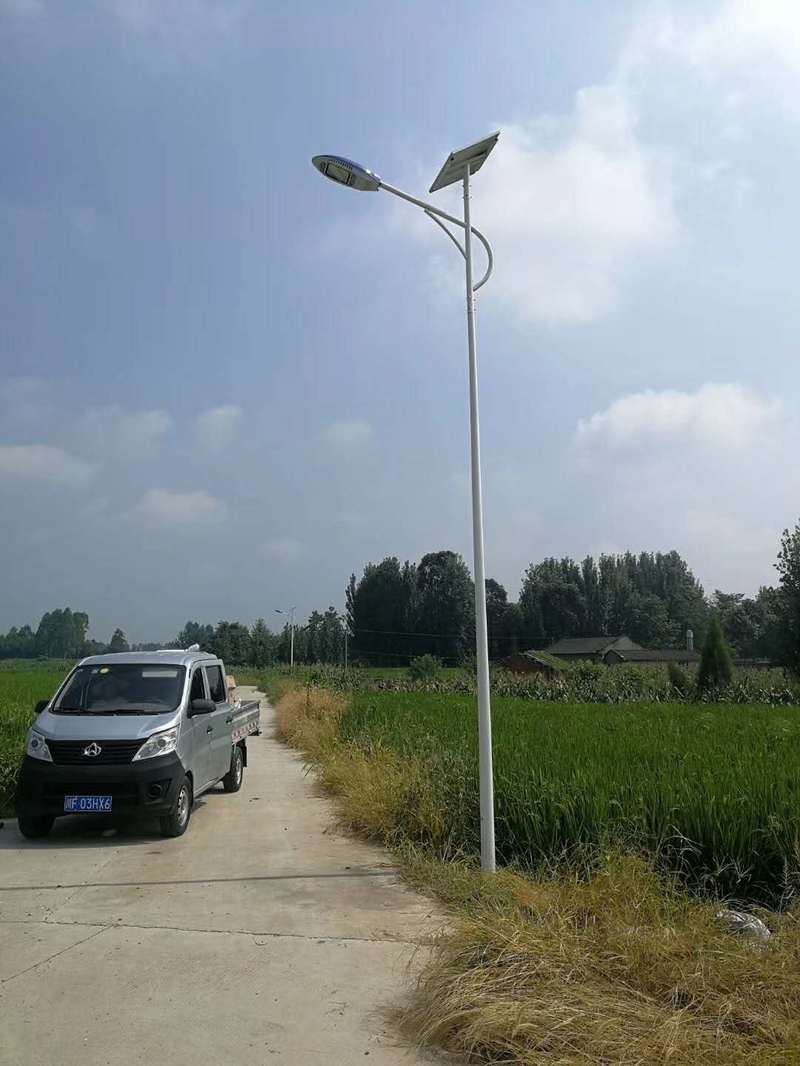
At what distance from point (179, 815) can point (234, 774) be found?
3.34 m

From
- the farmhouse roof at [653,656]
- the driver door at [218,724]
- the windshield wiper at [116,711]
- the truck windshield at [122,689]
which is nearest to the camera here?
the windshield wiper at [116,711]

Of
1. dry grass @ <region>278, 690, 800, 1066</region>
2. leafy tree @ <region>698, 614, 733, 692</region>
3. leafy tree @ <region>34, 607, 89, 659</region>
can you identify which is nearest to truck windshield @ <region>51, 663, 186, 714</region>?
dry grass @ <region>278, 690, 800, 1066</region>

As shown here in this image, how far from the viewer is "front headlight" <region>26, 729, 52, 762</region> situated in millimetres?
8773

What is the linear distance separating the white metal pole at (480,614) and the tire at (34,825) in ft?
15.3

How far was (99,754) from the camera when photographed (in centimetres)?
871

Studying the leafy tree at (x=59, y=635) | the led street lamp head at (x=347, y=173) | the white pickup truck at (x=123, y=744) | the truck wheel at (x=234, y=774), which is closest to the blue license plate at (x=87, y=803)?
the white pickup truck at (x=123, y=744)

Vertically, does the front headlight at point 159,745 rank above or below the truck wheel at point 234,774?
above

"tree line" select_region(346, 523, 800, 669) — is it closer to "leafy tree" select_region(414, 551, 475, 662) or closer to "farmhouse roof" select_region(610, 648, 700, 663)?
"leafy tree" select_region(414, 551, 475, 662)

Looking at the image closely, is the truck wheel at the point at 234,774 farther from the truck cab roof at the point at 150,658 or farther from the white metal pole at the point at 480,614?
the white metal pole at the point at 480,614

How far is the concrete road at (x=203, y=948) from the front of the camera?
164 inches

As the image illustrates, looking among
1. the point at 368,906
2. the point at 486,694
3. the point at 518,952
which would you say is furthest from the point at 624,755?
the point at 518,952

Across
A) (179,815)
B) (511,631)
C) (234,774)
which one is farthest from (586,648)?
(179,815)

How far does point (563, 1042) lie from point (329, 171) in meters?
6.90

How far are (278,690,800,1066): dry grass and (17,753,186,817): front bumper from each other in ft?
13.4
